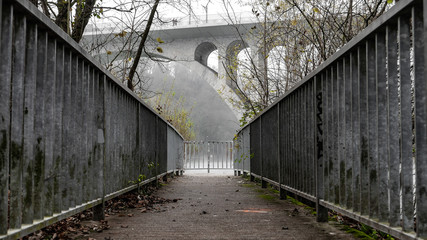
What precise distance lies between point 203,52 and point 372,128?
91.9 ft

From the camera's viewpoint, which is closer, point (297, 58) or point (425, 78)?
point (425, 78)

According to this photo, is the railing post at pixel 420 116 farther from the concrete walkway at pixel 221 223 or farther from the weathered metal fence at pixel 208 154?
the weathered metal fence at pixel 208 154

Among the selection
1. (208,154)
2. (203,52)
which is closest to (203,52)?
(203,52)

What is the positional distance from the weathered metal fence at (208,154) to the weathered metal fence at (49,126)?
17.2m

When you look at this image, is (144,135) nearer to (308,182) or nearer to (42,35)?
(308,182)

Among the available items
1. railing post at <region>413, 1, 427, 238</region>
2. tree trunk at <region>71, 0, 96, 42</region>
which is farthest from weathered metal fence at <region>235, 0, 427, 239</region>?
tree trunk at <region>71, 0, 96, 42</region>

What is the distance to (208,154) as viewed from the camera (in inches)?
874

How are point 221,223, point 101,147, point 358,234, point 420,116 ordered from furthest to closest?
point 101,147
point 221,223
point 358,234
point 420,116

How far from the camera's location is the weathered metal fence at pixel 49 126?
2.27 m

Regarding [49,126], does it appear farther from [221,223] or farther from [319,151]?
[319,151]

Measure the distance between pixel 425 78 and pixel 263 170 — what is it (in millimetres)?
6054

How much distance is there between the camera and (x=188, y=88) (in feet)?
133

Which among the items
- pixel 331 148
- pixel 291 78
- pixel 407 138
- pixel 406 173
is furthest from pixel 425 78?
pixel 291 78

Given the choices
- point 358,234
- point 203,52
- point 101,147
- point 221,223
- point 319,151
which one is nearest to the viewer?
point 358,234
